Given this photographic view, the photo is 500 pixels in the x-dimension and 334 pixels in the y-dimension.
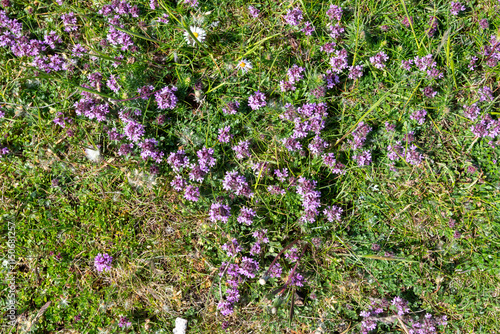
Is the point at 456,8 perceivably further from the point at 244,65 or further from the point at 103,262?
the point at 103,262

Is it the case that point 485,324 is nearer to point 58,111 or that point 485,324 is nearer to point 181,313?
point 181,313

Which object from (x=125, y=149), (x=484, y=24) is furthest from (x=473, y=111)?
(x=125, y=149)

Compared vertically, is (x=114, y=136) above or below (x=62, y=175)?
above

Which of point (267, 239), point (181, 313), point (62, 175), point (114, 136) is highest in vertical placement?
point (114, 136)

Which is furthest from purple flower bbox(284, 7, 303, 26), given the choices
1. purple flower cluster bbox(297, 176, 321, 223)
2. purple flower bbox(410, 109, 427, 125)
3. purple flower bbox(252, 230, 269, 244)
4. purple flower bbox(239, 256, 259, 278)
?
purple flower bbox(239, 256, 259, 278)

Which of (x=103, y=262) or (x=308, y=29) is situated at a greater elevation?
(x=308, y=29)

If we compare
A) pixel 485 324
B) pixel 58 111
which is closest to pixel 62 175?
pixel 58 111

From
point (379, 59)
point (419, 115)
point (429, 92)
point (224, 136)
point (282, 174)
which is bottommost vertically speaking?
point (282, 174)
